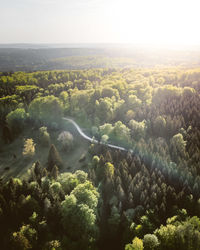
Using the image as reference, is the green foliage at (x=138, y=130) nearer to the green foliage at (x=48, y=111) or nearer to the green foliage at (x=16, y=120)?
the green foliage at (x=48, y=111)

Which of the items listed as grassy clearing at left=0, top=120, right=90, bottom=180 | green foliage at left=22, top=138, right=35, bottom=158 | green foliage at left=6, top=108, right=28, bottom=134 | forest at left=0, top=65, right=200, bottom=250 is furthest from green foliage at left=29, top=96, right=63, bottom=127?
green foliage at left=22, top=138, right=35, bottom=158

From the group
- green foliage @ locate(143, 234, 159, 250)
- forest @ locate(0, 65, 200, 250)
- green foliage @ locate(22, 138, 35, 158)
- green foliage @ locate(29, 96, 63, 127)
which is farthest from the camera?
green foliage @ locate(29, 96, 63, 127)

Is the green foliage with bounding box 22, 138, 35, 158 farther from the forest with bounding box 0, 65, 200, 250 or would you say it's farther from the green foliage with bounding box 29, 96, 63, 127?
the green foliage with bounding box 29, 96, 63, 127

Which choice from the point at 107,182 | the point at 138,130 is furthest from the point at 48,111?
the point at 107,182

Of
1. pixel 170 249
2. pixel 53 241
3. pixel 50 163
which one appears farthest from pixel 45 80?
pixel 170 249

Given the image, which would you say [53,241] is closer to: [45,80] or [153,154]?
[153,154]
